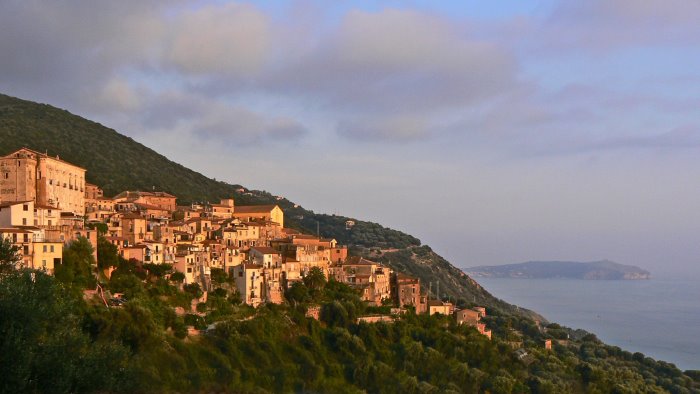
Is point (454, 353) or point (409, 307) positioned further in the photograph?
point (409, 307)

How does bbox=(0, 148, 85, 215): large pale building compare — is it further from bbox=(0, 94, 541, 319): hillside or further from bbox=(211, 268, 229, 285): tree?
bbox=(0, 94, 541, 319): hillside

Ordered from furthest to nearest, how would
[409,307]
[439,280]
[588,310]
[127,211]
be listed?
[588,310] → [439,280] → [409,307] → [127,211]

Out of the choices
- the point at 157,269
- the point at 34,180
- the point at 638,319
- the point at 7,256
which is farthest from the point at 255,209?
the point at 638,319

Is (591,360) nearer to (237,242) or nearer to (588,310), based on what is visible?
(237,242)

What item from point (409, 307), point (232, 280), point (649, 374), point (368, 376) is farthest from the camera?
point (649, 374)

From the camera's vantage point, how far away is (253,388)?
3991 cm

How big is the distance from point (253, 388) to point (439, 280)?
6278cm

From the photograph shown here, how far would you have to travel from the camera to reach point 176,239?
49.7 m

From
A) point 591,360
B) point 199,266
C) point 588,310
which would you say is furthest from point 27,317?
point 588,310

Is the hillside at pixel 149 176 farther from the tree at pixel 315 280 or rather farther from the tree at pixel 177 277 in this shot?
the tree at pixel 177 277

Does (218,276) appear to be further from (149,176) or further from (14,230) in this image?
(149,176)

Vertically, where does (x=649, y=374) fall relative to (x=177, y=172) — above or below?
below

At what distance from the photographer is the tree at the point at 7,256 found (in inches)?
1324

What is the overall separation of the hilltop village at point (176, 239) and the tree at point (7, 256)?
2.57 feet
